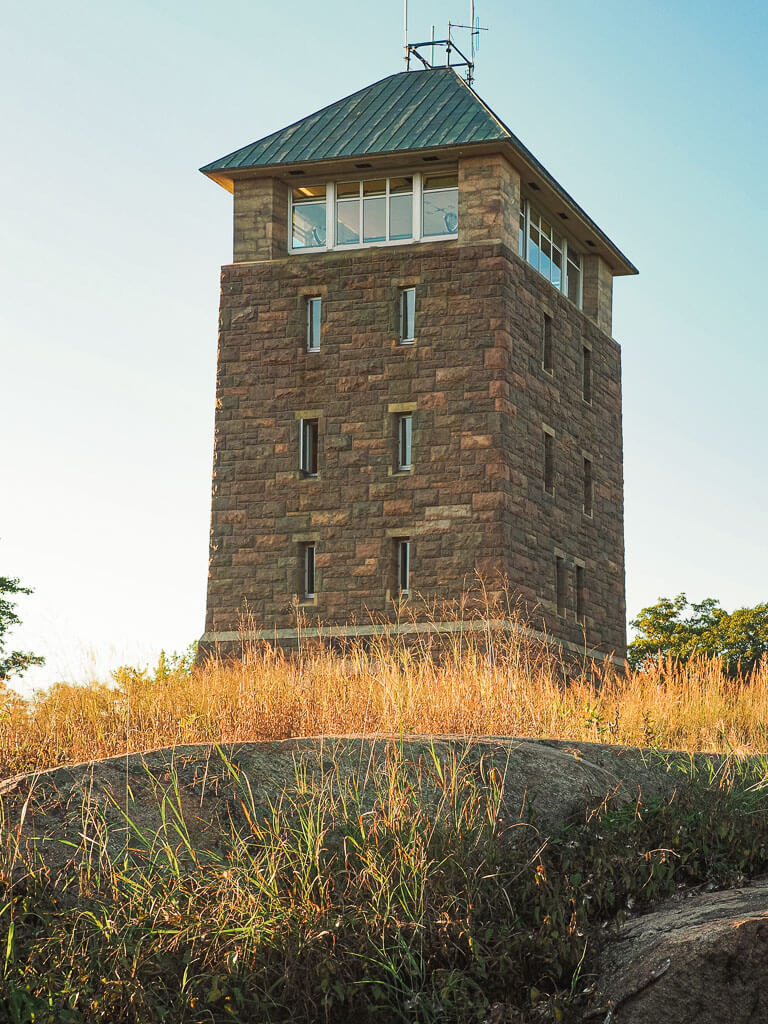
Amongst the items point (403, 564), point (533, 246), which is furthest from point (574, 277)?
point (403, 564)

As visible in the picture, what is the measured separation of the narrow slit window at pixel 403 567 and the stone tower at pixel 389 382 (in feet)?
0.12

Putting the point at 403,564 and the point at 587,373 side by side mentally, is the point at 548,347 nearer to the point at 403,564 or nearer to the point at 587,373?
the point at 587,373

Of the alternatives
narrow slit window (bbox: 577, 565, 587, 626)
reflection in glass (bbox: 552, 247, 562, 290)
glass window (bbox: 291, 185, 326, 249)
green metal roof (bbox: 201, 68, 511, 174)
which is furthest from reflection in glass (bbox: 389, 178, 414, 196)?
narrow slit window (bbox: 577, 565, 587, 626)

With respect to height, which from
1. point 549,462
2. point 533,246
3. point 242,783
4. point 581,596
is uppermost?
point 533,246

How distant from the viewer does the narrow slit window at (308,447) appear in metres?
28.6

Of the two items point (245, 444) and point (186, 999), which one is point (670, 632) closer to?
point (245, 444)

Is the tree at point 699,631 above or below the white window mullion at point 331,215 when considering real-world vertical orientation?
below

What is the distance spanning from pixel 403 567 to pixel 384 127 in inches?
358

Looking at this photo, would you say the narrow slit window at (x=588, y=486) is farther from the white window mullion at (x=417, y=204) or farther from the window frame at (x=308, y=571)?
the window frame at (x=308, y=571)

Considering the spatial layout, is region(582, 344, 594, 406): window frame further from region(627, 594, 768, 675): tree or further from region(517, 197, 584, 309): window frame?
region(627, 594, 768, 675): tree

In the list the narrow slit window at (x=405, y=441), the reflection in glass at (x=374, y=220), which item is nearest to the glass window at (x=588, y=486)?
the narrow slit window at (x=405, y=441)

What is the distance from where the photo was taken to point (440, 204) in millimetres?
28750

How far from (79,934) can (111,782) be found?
4.76 ft

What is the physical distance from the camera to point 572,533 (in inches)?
1193
